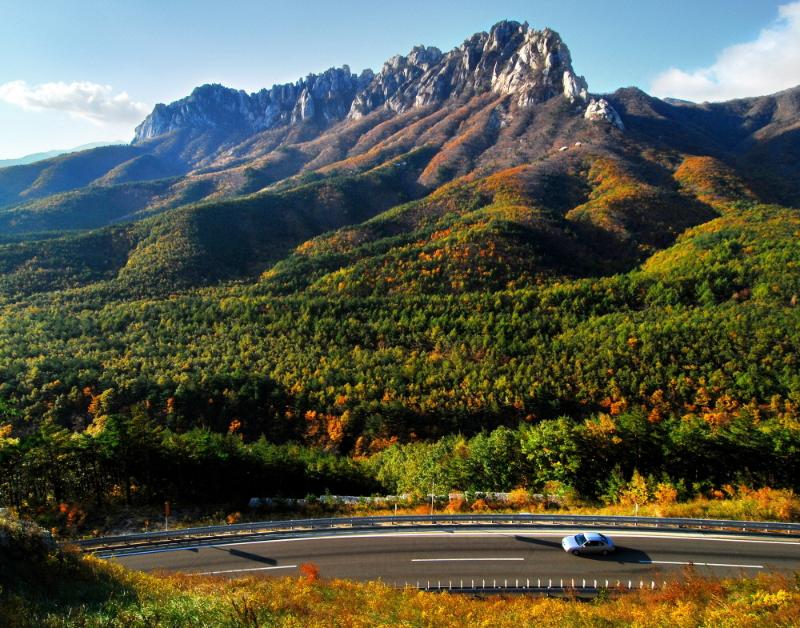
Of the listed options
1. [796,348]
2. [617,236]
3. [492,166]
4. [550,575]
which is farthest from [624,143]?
[550,575]

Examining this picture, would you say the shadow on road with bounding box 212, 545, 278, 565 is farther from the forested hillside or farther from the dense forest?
the forested hillside

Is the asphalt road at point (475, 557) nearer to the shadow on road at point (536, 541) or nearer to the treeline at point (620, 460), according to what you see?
the shadow on road at point (536, 541)

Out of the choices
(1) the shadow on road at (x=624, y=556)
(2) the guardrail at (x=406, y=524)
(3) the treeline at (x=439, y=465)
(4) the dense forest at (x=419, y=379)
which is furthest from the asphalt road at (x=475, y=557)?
(4) the dense forest at (x=419, y=379)

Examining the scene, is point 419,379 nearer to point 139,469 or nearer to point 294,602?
point 139,469

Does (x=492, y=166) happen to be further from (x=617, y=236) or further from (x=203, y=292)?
(x=203, y=292)

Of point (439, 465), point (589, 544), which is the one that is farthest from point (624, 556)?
point (439, 465)
